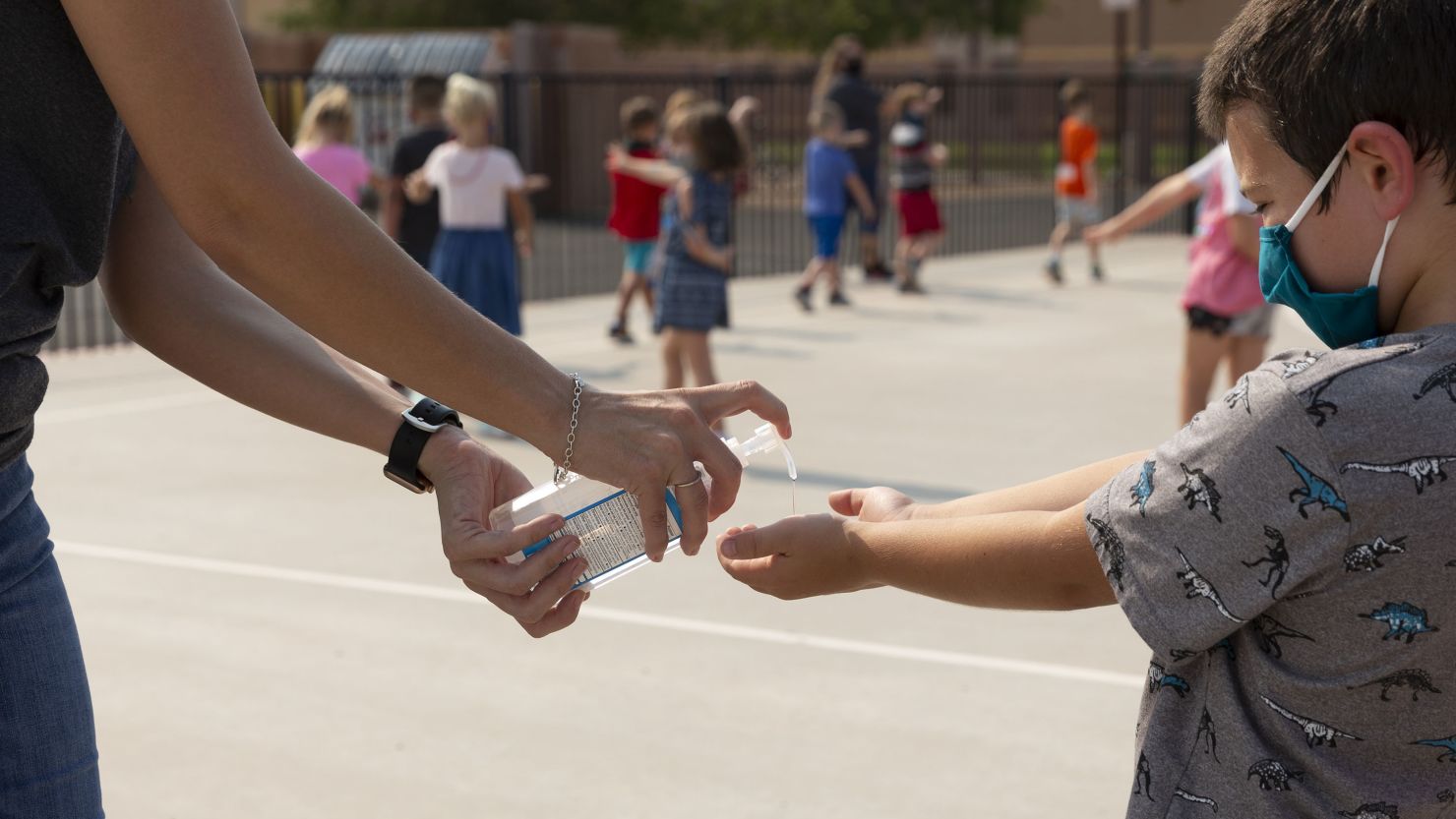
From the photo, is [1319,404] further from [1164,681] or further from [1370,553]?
[1164,681]

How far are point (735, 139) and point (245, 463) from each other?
2.96 metres

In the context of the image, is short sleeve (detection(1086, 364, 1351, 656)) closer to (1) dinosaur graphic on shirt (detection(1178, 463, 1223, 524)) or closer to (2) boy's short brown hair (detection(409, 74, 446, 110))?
(1) dinosaur graphic on shirt (detection(1178, 463, 1223, 524))

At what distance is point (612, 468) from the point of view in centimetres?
200

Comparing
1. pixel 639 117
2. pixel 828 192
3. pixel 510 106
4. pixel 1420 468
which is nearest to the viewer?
pixel 1420 468

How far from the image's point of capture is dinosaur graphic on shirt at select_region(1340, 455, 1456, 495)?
1578mm

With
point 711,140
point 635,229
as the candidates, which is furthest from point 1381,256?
point 635,229

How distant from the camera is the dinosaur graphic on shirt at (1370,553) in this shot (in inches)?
63.3

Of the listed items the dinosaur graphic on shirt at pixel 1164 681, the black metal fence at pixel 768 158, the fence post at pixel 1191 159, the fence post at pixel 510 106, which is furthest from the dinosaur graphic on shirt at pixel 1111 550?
the fence post at pixel 1191 159

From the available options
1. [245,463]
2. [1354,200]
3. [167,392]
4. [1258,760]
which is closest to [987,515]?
[1258,760]

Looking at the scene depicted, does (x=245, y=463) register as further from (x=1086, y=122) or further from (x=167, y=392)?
(x=1086, y=122)

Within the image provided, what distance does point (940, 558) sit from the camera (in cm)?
194

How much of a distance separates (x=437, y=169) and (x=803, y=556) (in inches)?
313

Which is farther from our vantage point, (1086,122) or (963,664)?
(1086,122)

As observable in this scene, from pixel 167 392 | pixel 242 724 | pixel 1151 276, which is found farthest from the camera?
pixel 1151 276
